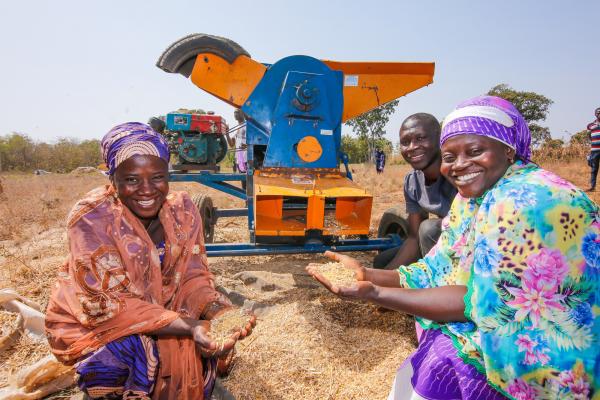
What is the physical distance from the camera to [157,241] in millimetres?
2084

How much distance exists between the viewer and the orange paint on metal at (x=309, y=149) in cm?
410

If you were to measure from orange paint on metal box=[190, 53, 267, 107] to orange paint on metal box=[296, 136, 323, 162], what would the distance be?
87 centimetres

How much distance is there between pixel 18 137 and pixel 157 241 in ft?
126

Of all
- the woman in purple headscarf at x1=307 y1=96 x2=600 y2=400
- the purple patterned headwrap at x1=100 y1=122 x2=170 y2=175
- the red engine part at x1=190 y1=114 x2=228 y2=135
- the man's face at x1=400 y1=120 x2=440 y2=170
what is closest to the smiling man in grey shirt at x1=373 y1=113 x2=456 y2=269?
the man's face at x1=400 y1=120 x2=440 y2=170

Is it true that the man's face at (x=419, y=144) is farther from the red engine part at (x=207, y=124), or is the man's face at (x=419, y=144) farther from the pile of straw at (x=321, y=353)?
the red engine part at (x=207, y=124)

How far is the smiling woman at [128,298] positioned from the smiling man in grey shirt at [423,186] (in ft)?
5.55

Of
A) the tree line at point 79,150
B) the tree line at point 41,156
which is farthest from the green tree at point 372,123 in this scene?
the tree line at point 41,156

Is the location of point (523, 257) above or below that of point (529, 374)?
above

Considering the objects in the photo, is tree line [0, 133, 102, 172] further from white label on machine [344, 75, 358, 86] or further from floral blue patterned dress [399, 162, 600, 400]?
floral blue patterned dress [399, 162, 600, 400]

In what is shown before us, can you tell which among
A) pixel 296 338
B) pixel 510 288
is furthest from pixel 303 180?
pixel 510 288

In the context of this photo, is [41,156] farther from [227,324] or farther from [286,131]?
[227,324]

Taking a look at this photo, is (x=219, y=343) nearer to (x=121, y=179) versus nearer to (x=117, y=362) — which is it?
(x=117, y=362)

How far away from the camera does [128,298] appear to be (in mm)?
1761

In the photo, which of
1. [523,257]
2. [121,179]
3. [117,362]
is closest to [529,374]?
[523,257]
